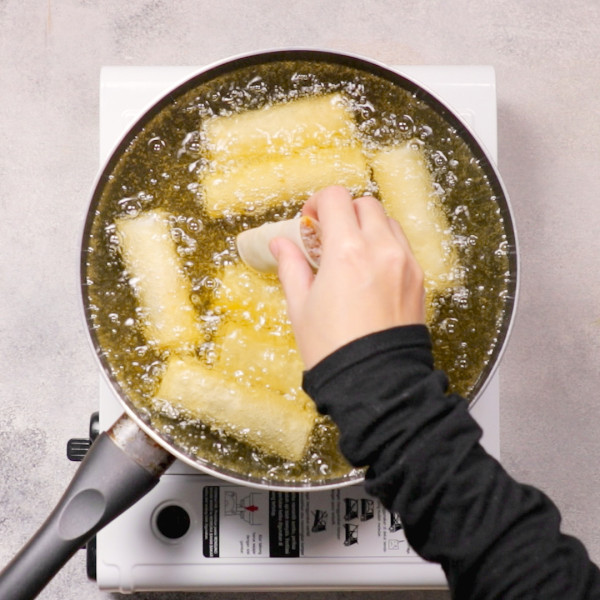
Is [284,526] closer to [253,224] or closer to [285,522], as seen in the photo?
[285,522]

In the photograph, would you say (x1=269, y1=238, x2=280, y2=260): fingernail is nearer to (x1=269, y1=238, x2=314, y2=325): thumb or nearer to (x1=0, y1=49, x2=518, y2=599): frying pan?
(x1=269, y1=238, x2=314, y2=325): thumb

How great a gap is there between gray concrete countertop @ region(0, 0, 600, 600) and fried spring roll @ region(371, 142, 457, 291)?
23 centimetres

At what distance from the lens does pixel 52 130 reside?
2.45ft

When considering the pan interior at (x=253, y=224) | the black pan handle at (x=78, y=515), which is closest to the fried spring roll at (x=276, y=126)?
the pan interior at (x=253, y=224)

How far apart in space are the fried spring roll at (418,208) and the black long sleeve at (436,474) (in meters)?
0.14

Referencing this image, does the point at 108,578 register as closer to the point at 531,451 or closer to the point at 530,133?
the point at 531,451

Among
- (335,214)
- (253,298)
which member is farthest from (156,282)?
(335,214)

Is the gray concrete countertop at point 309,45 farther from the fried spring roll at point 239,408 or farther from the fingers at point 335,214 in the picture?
the fingers at point 335,214

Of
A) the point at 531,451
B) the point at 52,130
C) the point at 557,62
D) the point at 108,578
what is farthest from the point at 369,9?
the point at 108,578

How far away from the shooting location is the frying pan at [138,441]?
0.49 meters

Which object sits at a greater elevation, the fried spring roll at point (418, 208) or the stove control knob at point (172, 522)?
the fried spring roll at point (418, 208)

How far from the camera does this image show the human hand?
1.36 feet

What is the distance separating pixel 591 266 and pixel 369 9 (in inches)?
13.6

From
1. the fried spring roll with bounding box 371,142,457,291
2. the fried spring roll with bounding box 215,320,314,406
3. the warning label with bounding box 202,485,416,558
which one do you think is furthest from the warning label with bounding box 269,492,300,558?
the fried spring roll with bounding box 371,142,457,291
